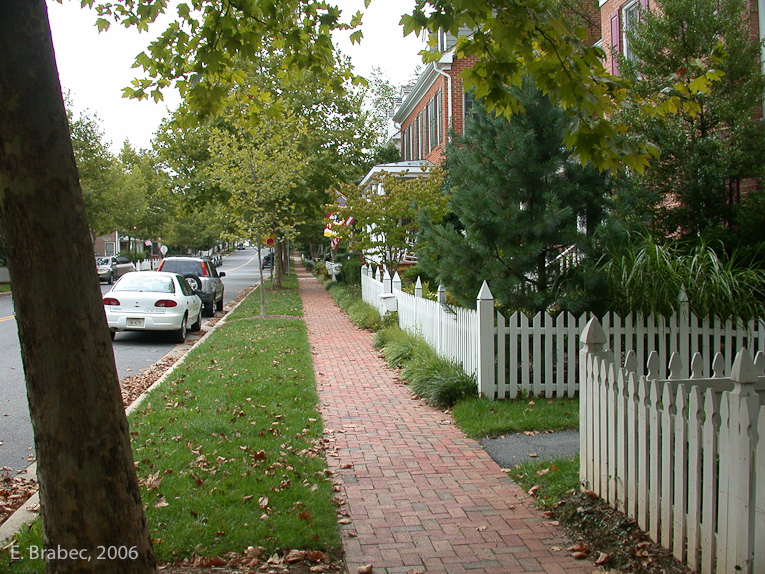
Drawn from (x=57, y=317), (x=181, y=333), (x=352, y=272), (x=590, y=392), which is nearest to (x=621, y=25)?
(x=181, y=333)

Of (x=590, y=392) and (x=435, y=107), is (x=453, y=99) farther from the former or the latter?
(x=590, y=392)

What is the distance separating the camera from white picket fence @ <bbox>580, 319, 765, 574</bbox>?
137 inches

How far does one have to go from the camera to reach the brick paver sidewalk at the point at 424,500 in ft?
14.3

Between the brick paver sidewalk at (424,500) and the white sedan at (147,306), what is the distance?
7.10 meters

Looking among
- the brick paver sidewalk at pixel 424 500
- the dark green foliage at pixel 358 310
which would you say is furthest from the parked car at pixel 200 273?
the brick paver sidewalk at pixel 424 500

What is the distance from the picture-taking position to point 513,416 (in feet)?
25.5

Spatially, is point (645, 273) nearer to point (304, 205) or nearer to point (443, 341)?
point (443, 341)

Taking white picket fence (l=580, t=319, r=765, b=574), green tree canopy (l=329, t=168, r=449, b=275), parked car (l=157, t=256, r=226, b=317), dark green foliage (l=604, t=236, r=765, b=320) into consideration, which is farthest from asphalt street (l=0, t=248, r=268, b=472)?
dark green foliage (l=604, t=236, r=765, b=320)

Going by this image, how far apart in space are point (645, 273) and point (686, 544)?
4.87m

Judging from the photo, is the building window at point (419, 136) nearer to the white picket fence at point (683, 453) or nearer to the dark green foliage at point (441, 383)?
the dark green foliage at point (441, 383)

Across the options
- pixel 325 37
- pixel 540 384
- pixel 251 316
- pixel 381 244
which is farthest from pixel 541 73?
pixel 251 316

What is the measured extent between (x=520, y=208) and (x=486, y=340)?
178 cm

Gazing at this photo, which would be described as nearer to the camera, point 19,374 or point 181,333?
point 19,374

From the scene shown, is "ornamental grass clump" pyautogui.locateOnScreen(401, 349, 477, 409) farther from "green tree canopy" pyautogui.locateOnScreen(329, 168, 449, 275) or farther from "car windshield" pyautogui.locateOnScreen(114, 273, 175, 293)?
"green tree canopy" pyautogui.locateOnScreen(329, 168, 449, 275)
